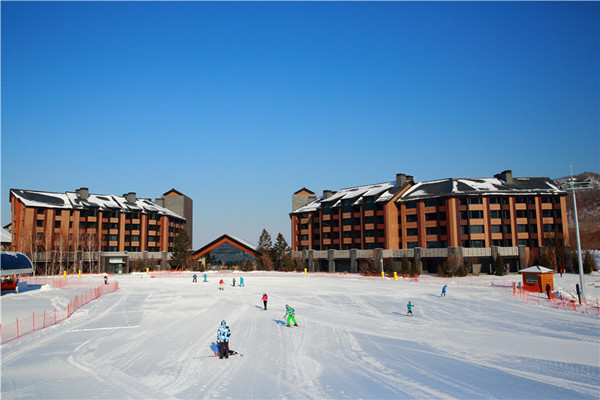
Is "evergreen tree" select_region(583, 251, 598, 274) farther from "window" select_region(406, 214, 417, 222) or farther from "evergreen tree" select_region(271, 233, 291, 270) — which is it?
"evergreen tree" select_region(271, 233, 291, 270)

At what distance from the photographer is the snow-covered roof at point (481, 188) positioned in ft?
236

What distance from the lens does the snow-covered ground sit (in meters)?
12.8

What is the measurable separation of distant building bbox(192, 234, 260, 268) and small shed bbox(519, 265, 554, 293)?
204 feet

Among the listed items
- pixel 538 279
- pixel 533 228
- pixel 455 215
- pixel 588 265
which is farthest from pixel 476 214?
pixel 538 279

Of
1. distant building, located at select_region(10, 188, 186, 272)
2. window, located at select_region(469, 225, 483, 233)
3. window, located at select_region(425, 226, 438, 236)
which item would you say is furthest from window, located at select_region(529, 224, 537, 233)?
distant building, located at select_region(10, 188, 186, 272)

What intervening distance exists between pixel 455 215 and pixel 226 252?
162 feet

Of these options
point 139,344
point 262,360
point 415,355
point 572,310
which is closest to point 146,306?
point 139,344

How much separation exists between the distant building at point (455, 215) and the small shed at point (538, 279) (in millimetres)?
29323

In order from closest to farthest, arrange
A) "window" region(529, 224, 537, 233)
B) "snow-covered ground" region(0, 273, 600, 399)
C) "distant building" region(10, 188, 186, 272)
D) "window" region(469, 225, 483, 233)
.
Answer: "snow-covered ground" region(0, 273, 600, 399) → "window" region(469, 225, 483, 233) → "window" region(529, 224, 537, 233) → "distant building" region(10, 188, 186, 272)

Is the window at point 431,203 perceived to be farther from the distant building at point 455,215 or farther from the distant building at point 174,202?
the distant building at point 174,202

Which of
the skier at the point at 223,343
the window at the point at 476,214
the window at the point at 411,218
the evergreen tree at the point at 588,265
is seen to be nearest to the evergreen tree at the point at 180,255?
the window at the point at 411,218

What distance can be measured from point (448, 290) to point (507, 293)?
5.40m

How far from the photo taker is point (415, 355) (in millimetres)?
16953

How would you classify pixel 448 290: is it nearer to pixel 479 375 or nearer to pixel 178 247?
pixel 479 375
